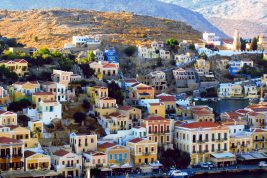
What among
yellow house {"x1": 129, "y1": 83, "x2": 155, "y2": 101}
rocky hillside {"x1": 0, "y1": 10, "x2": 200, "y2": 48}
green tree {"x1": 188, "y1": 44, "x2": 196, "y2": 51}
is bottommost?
yellow house {"x1": 129, "y1": 83, "x2": 155, "y2": 101}

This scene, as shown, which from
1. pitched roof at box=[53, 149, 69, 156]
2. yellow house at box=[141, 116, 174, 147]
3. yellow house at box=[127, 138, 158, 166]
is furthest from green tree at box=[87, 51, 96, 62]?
pitched roof at box=[53, 149, 69, 156]

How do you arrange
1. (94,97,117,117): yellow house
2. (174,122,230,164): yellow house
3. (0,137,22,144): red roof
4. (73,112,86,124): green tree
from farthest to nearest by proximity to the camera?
(94,97,117,117): yellow house < (73,112,86,124): green tree < (174,122,230,164): yellow house < (0,137,22,144): red roof

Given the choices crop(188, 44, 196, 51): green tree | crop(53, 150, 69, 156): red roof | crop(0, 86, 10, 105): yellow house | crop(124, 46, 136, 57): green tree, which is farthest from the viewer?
crop(188, 44, 196, 51): green tree

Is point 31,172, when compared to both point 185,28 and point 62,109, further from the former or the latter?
point 185,28

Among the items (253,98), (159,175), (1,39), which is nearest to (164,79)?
(253,98)

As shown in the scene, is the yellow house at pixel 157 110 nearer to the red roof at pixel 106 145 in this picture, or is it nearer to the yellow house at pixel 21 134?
the red roof at pixel 106 145

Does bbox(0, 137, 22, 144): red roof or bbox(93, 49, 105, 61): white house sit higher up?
bbox(93, 49, 105, 61): white house

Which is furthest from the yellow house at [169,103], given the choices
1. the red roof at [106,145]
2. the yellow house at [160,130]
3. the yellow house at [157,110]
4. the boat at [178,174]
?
the boat at [178,174]

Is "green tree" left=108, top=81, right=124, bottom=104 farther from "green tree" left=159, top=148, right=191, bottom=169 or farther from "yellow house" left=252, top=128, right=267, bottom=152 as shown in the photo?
"yellow house" left=252, top=128, right=267, bottom=152

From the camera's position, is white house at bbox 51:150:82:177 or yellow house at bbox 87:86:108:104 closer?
white house at bbox 51:150:82:177
